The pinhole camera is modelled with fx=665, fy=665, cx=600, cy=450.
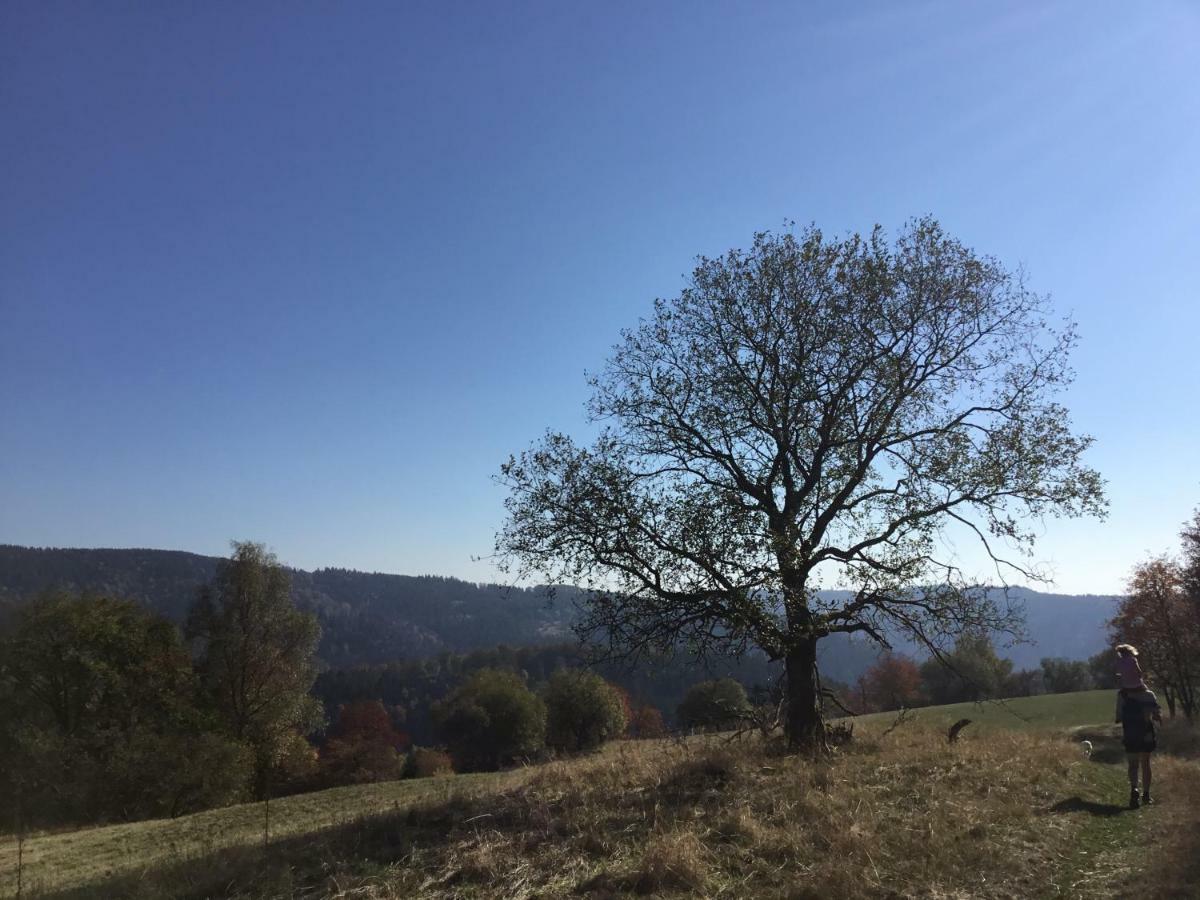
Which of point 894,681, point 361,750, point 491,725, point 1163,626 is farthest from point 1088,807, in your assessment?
point 894,681

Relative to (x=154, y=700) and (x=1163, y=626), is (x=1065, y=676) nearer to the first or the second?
(x=1163, y=626)

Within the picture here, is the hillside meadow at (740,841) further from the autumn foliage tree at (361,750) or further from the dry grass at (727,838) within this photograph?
the autumn foliage tree at (361,750)

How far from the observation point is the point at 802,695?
1441 cm

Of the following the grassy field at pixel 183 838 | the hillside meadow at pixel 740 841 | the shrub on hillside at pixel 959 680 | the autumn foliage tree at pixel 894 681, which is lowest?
the autumn foliage tree at pixel 894 681

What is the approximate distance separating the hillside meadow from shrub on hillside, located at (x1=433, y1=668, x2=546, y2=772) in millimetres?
57843

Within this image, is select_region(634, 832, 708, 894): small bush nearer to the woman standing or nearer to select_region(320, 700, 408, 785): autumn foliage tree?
the woman standing

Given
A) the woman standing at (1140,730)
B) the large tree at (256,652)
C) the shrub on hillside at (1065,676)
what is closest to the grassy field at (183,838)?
the woman standing at (1140,730)

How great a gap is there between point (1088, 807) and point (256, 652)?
4305 cm

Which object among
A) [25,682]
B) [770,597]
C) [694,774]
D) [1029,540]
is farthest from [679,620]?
[25,682]

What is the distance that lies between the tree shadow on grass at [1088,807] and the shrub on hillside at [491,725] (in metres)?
62.1

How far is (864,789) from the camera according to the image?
997 cm

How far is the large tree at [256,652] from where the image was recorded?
133 ft

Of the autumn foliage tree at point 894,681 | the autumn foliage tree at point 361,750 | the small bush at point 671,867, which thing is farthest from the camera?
the autumn foliage tree at point 894,681

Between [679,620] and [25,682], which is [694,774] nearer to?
[679,620]
